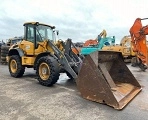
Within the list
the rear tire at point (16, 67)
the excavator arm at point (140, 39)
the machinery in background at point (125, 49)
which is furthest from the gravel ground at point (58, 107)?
the machinery in background at point (125, 49)

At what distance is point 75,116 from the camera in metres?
3.85

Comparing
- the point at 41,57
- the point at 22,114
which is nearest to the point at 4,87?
the point at 41,57

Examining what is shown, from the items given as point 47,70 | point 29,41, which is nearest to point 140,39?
point 29,41

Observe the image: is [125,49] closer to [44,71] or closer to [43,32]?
[43,32]

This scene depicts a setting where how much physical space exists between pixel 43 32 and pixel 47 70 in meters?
1.95

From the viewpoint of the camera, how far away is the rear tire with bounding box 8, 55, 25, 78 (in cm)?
772

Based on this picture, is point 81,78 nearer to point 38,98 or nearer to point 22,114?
point 38,98

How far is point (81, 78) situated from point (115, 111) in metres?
1.15

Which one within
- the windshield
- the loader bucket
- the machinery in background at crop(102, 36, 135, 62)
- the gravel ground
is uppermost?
the windshield

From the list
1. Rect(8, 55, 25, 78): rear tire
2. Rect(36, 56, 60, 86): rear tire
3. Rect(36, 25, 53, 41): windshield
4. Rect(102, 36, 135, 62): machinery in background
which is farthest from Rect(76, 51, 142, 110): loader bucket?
Rect(102, 36, 135, 62): machinery in background

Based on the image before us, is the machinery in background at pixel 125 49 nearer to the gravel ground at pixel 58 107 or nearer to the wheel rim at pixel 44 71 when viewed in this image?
the wheel rim at pixel 44 71

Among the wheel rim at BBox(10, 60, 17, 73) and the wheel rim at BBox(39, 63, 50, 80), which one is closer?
the wheel rim at BBox(39, 63, 50, 80)

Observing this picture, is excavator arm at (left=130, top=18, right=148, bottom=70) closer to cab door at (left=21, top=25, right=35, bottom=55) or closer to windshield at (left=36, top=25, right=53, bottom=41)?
windshield at (left=36, top=25, right=53, bottom=41)

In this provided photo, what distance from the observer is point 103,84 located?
4414 millimetres
